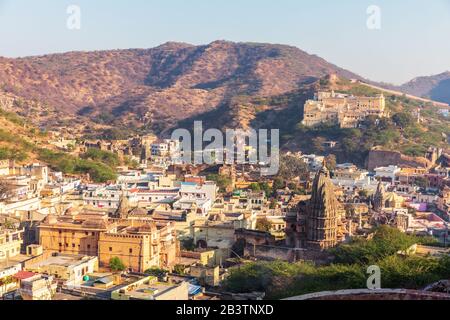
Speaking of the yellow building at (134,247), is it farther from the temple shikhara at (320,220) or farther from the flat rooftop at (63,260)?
the temple shikhara at (320,220)

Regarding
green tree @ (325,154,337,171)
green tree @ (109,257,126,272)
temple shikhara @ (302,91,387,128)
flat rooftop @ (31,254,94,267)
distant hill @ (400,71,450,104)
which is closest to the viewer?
flat rooftop @ (31,254,94,267)

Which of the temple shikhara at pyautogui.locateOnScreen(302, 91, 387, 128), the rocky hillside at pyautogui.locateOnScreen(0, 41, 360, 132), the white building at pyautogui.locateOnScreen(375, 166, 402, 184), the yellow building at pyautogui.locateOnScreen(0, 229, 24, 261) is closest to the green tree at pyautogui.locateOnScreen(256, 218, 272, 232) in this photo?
the yellow building at pyautogui.locateOnScreen(0, 229, 24, 261)

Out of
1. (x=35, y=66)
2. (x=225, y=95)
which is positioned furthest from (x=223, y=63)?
(x=35, y=66)

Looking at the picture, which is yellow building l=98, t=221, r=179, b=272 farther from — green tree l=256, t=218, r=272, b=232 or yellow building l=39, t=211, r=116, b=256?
green tree l=256, t=218, r=272, b=232

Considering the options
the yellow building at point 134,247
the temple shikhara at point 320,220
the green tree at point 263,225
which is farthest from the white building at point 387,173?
the yellow building at point 134,247

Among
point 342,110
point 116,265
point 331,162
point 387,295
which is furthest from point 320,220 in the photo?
point 342,110
